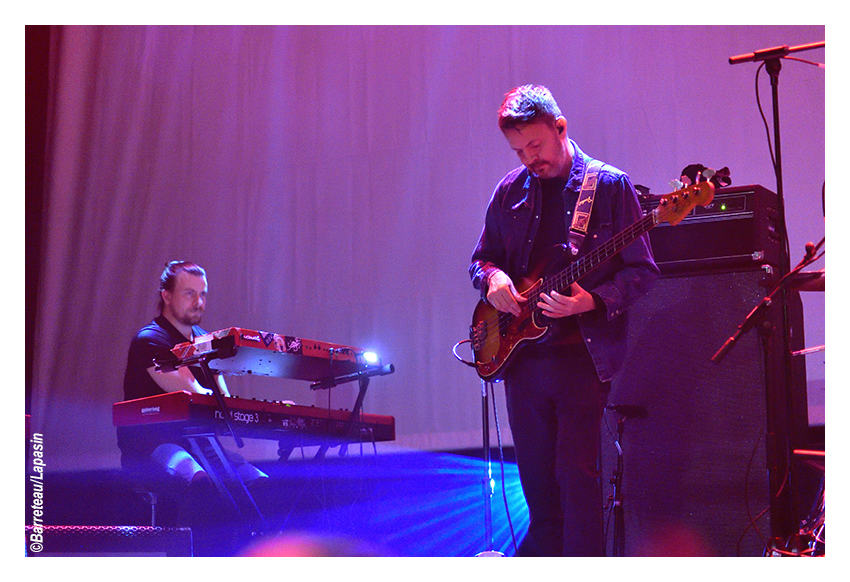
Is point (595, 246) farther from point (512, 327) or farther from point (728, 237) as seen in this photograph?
point (728, 237)

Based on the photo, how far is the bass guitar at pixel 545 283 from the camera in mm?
2041

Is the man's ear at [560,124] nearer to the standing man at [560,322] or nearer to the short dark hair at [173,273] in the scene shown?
the standing man at [560,322]

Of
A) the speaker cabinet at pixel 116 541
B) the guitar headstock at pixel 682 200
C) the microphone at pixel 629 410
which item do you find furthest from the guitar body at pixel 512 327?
the speaker cabinet at pixel 116 541

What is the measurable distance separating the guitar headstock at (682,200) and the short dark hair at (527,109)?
1.28ft

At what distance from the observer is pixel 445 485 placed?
3891 millimetres

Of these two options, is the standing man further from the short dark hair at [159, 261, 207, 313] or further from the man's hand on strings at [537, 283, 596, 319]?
the short dark hair at [159, 261, 207, 313]

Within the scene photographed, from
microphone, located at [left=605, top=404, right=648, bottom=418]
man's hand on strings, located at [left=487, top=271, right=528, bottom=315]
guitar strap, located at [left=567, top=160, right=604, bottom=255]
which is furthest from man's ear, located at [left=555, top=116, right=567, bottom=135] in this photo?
microphone, located at [left=605, top=404, right=648, bottom=418]

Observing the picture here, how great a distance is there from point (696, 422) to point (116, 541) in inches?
76.7

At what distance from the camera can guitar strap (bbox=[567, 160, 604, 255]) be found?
6.90 ft

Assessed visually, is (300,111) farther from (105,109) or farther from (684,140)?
(684,140)

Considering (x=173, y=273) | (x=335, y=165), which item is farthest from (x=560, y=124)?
(x=335, y=165)

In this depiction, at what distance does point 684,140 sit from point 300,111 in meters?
2.10

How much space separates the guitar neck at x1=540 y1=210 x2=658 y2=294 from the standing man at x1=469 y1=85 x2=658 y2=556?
5 cm
